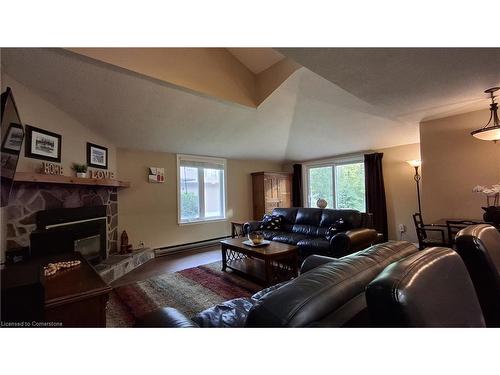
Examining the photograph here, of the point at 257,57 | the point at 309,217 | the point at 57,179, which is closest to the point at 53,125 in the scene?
the point at 57,179

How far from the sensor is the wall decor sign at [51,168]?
2.52 m

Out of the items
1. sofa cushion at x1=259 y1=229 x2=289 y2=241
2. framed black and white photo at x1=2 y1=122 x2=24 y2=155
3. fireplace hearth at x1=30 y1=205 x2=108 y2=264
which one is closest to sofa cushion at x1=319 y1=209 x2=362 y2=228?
sofa cushion at x1=259 y1=229 x2=289 y2=241

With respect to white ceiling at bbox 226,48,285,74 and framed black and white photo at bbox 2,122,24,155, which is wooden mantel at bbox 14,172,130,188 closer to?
framed black and white photo at bbox 2,122,24,155

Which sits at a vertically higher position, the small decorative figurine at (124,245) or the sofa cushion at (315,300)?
the sofa cushion at (315,300)

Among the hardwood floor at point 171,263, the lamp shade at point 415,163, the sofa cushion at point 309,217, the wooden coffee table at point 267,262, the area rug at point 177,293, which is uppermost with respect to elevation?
the lamp shade at point 415,163

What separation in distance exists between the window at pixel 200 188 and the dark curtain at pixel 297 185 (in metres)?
2.06

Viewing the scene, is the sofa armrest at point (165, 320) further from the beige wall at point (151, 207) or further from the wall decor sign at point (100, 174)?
the beige wall at point (151, 207)

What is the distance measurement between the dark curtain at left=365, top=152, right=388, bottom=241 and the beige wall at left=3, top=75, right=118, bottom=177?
16.8ft

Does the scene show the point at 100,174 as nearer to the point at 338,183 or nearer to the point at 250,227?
the point at 250,227

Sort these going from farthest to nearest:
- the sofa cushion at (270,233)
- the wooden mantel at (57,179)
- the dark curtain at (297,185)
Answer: the dark curtain at (297,185), the sofa cushion at (270,233), the wooden mantel at (57,179)

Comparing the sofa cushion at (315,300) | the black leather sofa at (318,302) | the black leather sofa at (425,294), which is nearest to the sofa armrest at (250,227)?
the black leather sofa at (318,302)

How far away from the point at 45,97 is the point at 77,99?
0.97ft
